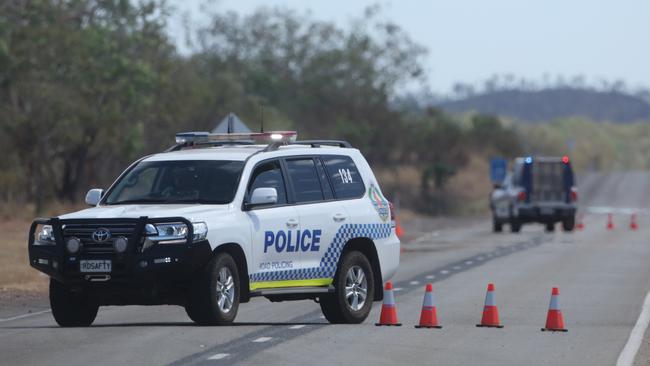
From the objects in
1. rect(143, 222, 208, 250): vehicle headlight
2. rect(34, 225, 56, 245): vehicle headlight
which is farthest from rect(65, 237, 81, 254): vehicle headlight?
rect(143, 222, 208, 250): vehicle headlight

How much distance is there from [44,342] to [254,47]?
7900 cm

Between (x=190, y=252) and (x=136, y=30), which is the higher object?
(x=136, y=30)

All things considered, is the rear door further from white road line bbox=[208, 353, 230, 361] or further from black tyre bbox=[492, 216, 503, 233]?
black tyre bbox=[492, 216, 503, 233]

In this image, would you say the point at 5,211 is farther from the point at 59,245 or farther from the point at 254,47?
the point at 254,47

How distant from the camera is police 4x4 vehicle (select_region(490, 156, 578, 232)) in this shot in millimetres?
44812

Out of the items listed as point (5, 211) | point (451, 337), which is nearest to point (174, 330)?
point (451, 337)

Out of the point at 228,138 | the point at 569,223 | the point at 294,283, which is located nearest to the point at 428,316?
the point at 294,283

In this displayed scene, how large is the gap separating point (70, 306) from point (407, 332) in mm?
3358

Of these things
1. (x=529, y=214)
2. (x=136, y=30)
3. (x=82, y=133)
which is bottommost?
(x=529, y=214)

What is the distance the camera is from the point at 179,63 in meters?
53.3

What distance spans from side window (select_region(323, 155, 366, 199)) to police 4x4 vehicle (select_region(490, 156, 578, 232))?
28216 millimetres

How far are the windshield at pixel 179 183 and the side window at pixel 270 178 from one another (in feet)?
0.72

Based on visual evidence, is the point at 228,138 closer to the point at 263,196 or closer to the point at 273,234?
the point at 273,234

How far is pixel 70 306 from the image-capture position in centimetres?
1528
